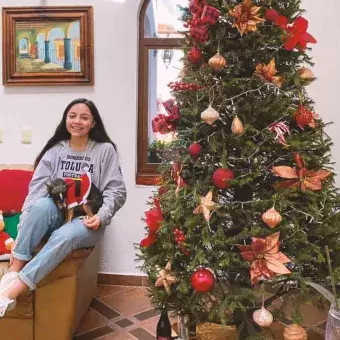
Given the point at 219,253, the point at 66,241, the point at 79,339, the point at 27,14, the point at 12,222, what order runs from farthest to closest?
the point at 27,14 < the point at 12,222 < the point at 79,339 < the point at 66,241 < the point at 219,253

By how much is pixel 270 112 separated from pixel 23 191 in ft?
5.27

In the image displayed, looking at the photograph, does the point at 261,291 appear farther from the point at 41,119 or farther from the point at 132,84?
the point at 41,119

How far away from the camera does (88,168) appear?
2.48 meters

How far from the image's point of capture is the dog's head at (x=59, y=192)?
7.56ft

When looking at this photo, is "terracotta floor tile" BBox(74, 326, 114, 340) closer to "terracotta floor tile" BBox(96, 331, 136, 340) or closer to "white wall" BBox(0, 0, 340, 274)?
"terracotta floor tile" BBox(96, 331, 136, 340)

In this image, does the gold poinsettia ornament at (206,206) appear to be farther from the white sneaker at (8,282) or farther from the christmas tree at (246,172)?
the white sneaker at (8,282)

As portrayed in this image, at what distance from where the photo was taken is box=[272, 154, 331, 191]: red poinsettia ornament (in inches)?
67.1

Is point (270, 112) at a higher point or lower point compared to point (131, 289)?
higher

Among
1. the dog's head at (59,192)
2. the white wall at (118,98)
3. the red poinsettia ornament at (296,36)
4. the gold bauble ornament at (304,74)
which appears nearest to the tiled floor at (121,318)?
the white wall at (118,98)

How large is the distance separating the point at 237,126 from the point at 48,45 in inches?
69.6

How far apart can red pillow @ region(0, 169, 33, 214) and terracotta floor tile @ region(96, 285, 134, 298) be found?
0.77m

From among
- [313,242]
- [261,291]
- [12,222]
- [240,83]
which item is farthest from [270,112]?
[12,222]

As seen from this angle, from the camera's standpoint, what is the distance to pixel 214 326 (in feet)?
7.25

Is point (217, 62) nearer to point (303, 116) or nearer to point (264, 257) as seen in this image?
point (303, 116)
